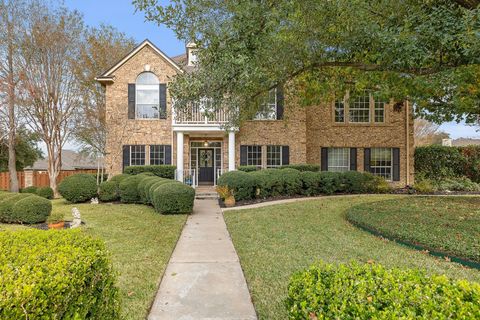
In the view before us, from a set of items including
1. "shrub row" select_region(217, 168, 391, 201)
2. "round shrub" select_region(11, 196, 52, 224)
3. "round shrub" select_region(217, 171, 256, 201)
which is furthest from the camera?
"shrub row" select_region(217, 168, 391, 201)

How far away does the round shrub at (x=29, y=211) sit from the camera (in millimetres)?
7977

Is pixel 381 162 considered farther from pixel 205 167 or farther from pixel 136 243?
pixel 136 243

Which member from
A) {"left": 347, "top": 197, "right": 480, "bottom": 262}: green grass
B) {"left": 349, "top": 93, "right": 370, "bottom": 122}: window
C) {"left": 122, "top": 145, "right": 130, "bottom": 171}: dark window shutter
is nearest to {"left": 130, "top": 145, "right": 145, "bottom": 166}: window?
{"left": 122, "top": 145, "right": 130, "bottom": 171}: dark window shutter

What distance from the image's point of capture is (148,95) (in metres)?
16.3

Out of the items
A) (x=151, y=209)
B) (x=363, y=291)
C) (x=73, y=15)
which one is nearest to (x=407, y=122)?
(x=151, y=209)

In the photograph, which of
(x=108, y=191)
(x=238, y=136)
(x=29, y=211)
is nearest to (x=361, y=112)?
(x=238, y=136)

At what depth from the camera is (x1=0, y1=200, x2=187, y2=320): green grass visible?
3.60m

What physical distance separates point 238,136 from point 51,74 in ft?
35.3

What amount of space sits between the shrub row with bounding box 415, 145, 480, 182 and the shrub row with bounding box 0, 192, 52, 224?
17893 millimetres

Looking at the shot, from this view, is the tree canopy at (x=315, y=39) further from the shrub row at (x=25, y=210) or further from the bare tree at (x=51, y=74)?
the bare tree at (x=51, y=74)

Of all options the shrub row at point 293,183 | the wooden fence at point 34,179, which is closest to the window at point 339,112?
the shrub row at point 293,183

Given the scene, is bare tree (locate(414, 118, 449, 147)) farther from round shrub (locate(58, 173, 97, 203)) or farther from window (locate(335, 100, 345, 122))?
round shrub (locate(58, 173, 97, 203))

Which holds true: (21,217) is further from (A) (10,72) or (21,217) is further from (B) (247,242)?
(A) (10,72)

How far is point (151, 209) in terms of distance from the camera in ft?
35.1
